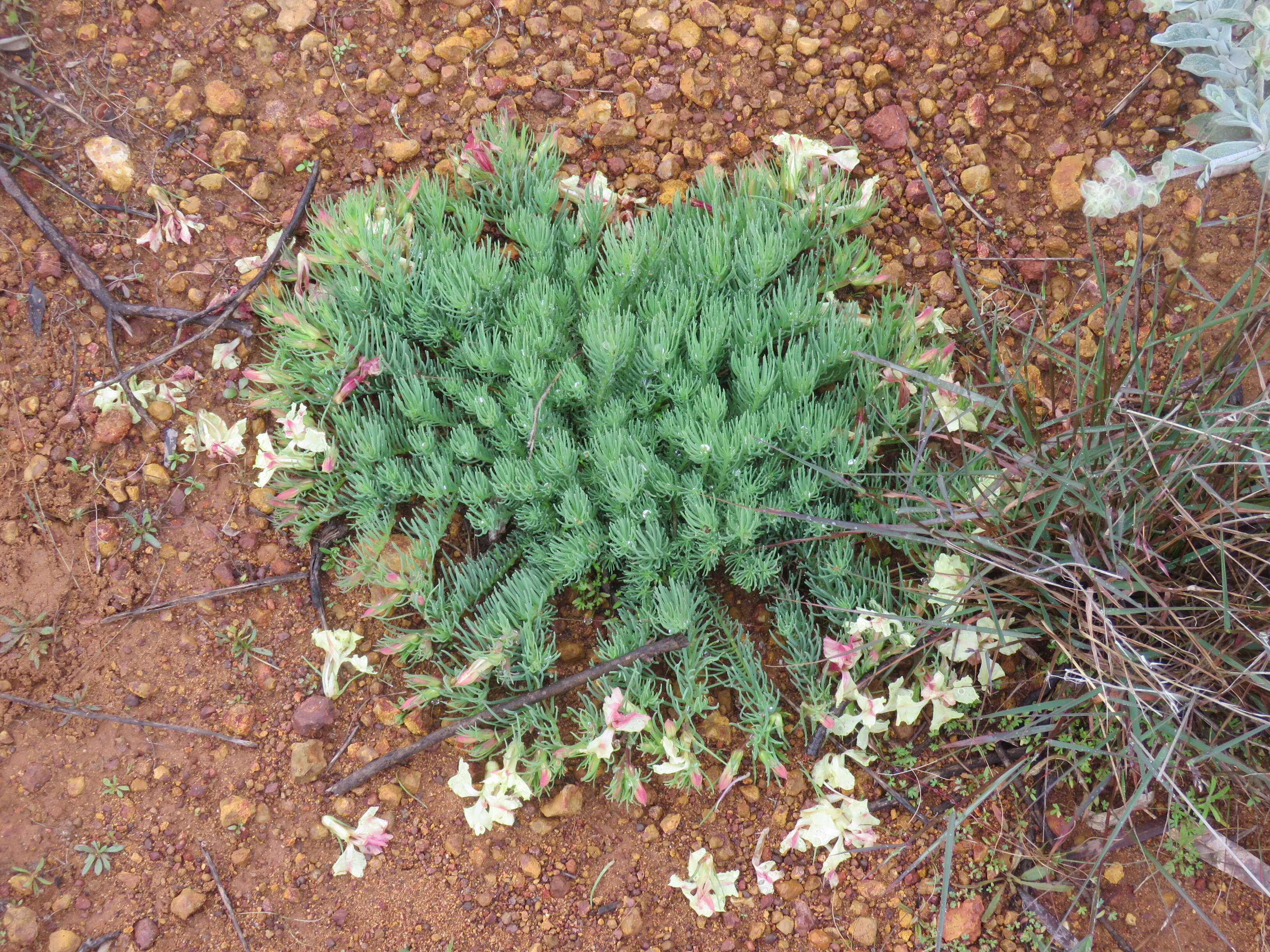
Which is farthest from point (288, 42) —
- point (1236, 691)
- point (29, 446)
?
point (1236, 691)

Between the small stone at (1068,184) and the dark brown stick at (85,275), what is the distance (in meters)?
2.59

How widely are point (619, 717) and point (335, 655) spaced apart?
2.66 ft

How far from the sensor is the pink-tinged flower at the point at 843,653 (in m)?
2.27

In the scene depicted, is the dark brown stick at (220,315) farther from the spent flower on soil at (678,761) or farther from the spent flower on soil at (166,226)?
the spent flower on soil at (678,761)

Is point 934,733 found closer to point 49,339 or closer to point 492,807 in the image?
point 492,807

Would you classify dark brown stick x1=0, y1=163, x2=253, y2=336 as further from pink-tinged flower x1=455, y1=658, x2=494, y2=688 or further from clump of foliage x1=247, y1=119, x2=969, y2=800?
pink-tinged flower x1=455, y1=658, x2=494, y2=688

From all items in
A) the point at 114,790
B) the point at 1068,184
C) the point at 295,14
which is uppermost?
the point at 295,14

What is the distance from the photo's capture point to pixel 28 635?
2.55 m

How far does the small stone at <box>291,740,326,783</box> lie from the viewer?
8.06ft

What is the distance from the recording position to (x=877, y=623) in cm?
230

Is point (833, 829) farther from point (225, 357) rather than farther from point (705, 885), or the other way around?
point (225, 357)

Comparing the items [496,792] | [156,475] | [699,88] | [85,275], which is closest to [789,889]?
[496,792]

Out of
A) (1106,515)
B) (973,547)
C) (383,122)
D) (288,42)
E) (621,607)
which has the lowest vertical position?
(621,607)

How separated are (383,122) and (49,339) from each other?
1247 mm
